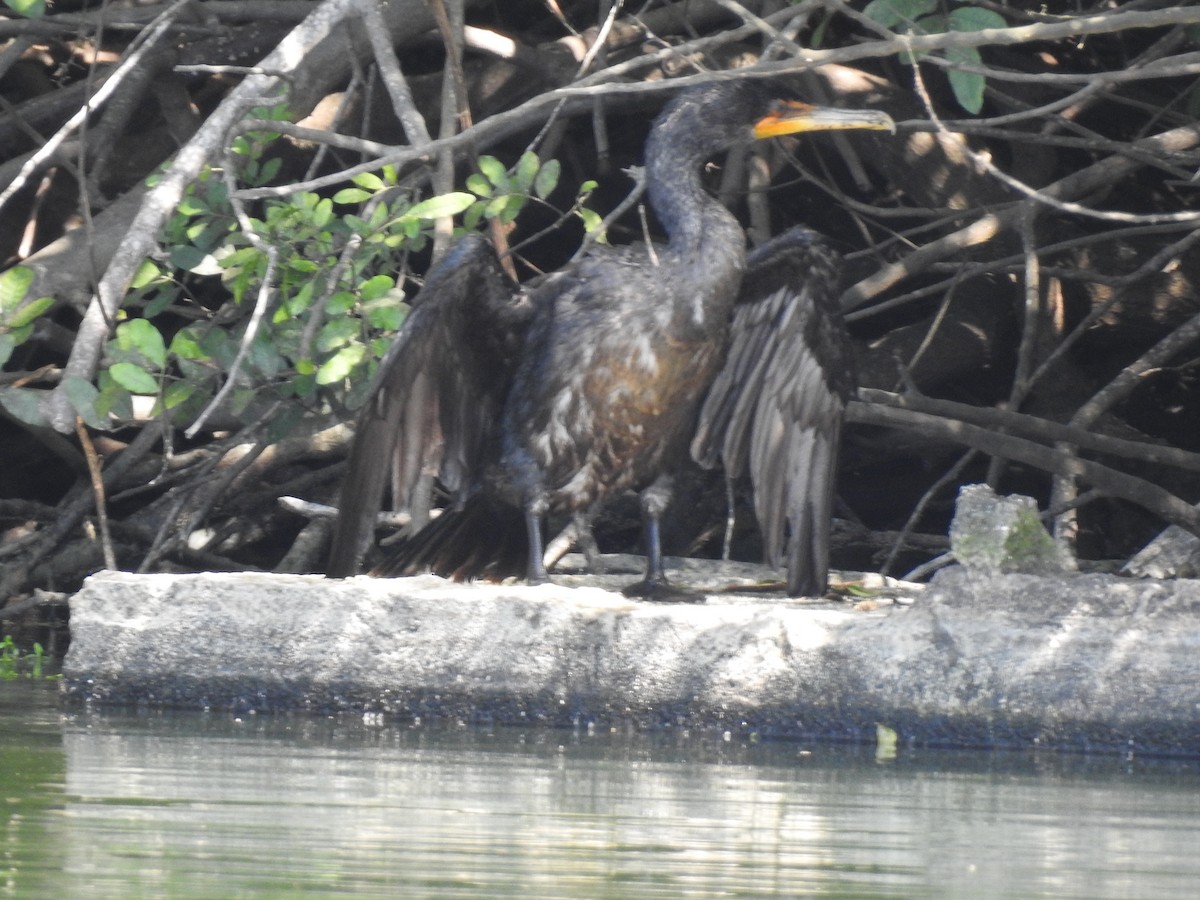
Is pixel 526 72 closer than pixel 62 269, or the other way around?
pixel 62 269

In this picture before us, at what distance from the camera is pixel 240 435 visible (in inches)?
194

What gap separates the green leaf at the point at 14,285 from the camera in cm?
390

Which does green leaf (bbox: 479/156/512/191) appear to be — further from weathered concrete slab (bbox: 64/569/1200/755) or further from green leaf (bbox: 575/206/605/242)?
weathered concrete slab (bbox: 64/569/1200/755)

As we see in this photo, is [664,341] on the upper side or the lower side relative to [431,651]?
upper

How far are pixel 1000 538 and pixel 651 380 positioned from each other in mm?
1074

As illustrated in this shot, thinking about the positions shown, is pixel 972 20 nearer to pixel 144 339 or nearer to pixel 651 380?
pixel 651 380

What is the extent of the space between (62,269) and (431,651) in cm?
158

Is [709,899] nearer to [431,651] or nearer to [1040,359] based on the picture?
[431,651]

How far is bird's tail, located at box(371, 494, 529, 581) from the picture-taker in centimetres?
464

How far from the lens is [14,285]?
3908 mm

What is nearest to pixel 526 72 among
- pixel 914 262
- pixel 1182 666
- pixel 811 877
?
pixel 914 262

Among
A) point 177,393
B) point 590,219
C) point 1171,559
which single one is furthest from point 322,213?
point 1171,559

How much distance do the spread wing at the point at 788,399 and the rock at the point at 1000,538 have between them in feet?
2.21

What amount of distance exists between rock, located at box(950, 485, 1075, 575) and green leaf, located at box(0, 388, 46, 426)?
5.94ft
